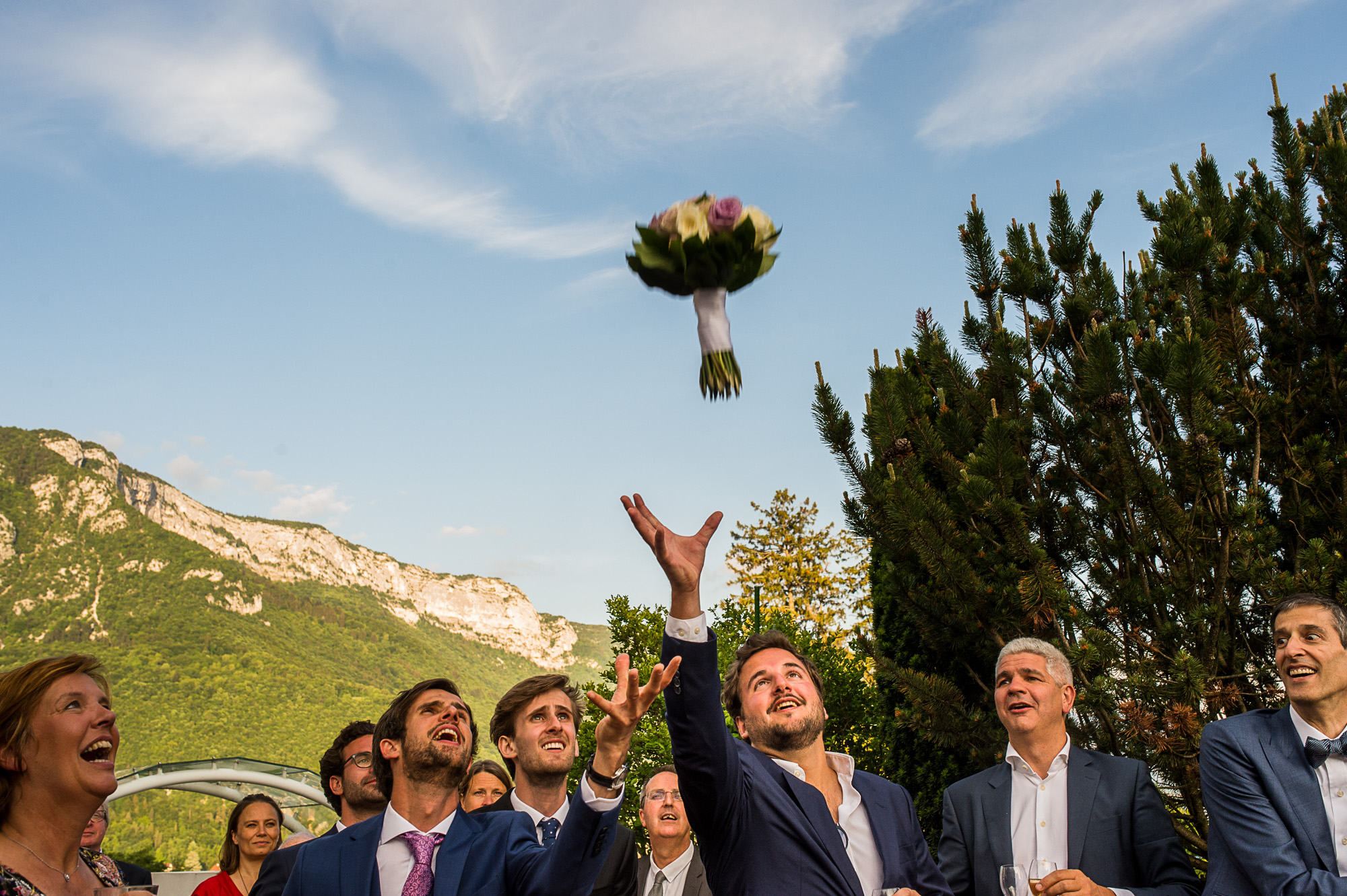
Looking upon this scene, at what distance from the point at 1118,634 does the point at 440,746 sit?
16.3ft

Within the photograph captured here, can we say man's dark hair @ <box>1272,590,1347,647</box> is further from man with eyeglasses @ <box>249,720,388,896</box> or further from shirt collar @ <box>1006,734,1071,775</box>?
man with eyeglasses @ <box>249,720,388,896</box>

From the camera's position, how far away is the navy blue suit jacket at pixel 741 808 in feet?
9.19

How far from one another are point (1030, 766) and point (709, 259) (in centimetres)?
313

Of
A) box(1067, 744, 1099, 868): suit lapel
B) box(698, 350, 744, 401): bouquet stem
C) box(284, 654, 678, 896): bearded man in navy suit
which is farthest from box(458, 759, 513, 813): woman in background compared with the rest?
box(698, 350, 744, 401): bouquet stem

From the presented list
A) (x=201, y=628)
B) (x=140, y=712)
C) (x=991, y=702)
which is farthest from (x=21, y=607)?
(x=991, y=702)

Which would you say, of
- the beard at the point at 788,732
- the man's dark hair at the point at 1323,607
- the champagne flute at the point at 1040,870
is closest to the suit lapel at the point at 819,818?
the beard at the point at 788,732

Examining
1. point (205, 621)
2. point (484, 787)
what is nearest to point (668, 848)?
point (484, 787)

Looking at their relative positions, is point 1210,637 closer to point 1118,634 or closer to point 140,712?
point 1118,634

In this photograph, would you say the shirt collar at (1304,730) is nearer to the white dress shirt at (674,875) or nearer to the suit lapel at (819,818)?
the suit lapel at (819,818)

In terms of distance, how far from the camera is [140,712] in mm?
63750

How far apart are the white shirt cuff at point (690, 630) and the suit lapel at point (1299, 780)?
8.10ft

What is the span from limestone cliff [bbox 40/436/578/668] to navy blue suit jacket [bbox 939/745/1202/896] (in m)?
96.1

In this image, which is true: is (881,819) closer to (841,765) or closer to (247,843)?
(841,765)

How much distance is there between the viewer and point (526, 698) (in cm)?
476
